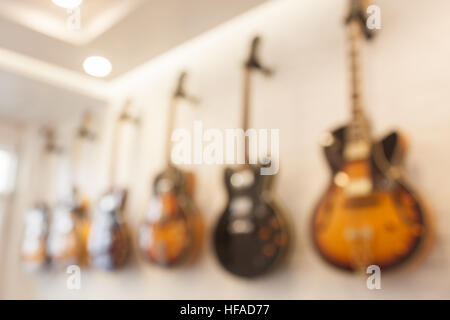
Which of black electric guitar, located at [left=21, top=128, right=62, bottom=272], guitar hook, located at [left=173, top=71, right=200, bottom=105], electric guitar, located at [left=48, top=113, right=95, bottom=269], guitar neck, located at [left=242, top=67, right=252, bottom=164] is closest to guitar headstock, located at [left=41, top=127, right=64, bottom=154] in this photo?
black electric guitar, located at [left=21, top=128, right=62, bottom=272]

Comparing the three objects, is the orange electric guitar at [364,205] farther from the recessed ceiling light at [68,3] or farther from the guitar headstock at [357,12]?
the recessed ceiling light at [68,3]

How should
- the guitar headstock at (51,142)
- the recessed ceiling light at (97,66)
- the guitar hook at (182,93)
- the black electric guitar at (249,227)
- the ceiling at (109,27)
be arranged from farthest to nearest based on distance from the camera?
1. the guitar headstock at (51,142)
2. the recessed ceiling light at (97,66)
3. the guitar hook at (182,93)
4. the ceiling at (109,27)
5. the black electric guitar at (249,227)

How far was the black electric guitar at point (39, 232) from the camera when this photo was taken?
2281 millimetres

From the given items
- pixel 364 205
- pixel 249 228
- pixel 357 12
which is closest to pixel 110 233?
pixel 249 228

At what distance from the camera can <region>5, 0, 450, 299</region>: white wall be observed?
3.61ft

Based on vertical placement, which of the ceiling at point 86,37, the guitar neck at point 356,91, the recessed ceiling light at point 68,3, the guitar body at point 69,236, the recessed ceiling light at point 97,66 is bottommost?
the guitar body at point 69,236

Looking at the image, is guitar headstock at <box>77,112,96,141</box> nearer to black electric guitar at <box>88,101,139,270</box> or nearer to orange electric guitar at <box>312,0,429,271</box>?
black electric guitar at <box>88,101,139,270</box>

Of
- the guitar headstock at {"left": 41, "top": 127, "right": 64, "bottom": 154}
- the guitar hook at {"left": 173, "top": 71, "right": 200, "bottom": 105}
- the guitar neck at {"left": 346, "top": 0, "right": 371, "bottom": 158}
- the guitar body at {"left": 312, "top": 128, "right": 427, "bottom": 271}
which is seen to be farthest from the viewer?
the guitar headstock at {"left": 41, "top": 127, "right": 64, "bottom": 154}

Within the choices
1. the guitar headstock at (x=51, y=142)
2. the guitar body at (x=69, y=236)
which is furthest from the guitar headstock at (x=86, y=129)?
the guitar body at (x=69, y=236)

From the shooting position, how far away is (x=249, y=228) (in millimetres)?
1299

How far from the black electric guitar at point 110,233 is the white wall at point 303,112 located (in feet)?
0.35

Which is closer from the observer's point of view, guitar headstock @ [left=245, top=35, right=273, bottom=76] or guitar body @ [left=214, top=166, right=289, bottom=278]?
guitar body @ [left=214, top=166, right=289, bottom=278]

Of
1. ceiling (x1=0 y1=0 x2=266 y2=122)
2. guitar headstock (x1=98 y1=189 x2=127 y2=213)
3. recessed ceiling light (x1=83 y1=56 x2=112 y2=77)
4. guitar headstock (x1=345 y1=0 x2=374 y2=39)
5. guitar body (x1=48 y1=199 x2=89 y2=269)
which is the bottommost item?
guitar body (x1=48 y1=199 x2=89 y2=269)

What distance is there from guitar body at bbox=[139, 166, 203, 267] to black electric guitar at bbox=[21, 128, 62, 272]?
956 mm
